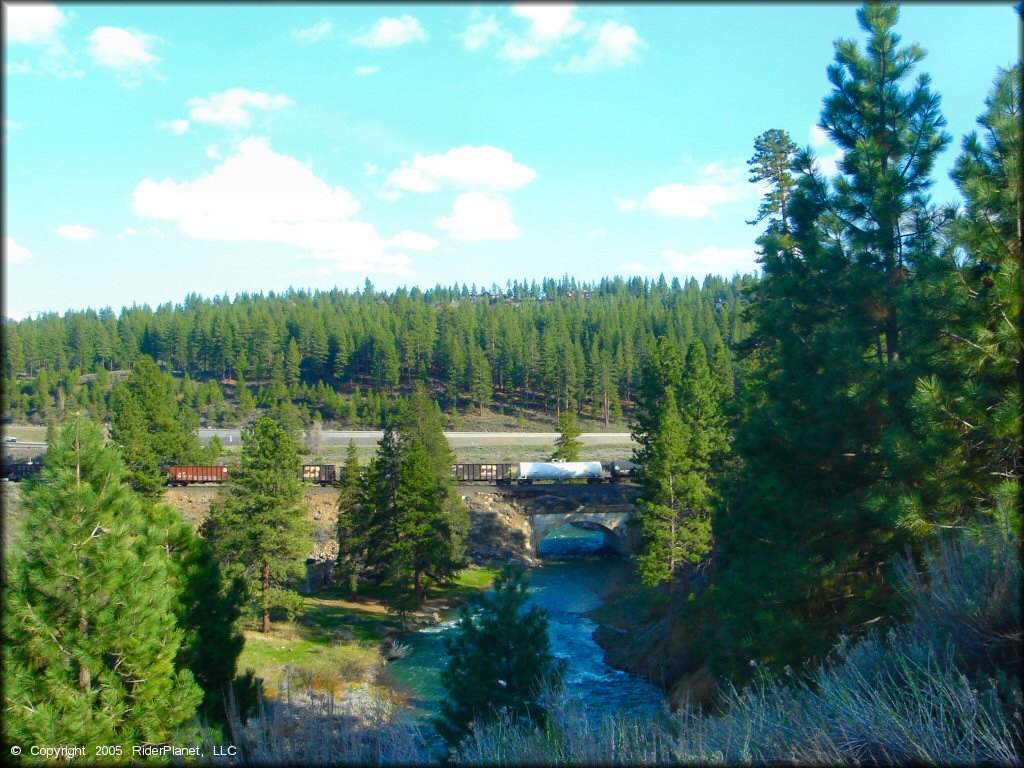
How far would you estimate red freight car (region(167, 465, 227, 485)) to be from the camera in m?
45.6

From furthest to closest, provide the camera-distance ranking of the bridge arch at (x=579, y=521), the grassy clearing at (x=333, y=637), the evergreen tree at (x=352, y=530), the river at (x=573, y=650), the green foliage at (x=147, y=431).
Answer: the bridge arch at (x=579, y=521) < the green foliage at (x=147, y=431) < the evergreen tree at (x=352, y=530) < the grassy clearing at (x=333, y=637) < the river at (x=573, y=650)

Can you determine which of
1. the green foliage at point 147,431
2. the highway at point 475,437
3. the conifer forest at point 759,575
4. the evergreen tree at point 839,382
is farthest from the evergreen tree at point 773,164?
the highway at point 475,437

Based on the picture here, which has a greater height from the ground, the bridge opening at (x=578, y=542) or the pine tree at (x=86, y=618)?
the pine tree at (x=86, y=618)

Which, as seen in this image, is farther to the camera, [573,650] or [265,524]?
[265,524]

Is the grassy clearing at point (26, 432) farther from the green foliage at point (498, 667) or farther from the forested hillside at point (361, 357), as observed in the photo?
the green foliage at point (498, 667)

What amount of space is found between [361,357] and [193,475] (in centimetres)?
7085

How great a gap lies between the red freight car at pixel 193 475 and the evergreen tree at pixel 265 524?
690 inches

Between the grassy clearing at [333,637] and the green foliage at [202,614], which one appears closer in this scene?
the green foliage at [202,614]

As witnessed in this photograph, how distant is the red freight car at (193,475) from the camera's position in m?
45.6

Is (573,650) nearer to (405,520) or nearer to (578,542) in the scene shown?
(405,520)

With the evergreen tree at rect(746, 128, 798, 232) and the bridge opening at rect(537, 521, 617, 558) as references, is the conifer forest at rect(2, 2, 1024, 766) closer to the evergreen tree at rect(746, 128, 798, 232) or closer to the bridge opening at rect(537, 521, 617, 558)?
the evergreen tree at rect(746, 128, 798, 232)

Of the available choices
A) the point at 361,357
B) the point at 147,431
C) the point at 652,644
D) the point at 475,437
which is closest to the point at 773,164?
the point at 652,644

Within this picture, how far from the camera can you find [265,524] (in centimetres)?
2861

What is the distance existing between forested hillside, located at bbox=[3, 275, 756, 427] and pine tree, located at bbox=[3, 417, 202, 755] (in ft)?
259
